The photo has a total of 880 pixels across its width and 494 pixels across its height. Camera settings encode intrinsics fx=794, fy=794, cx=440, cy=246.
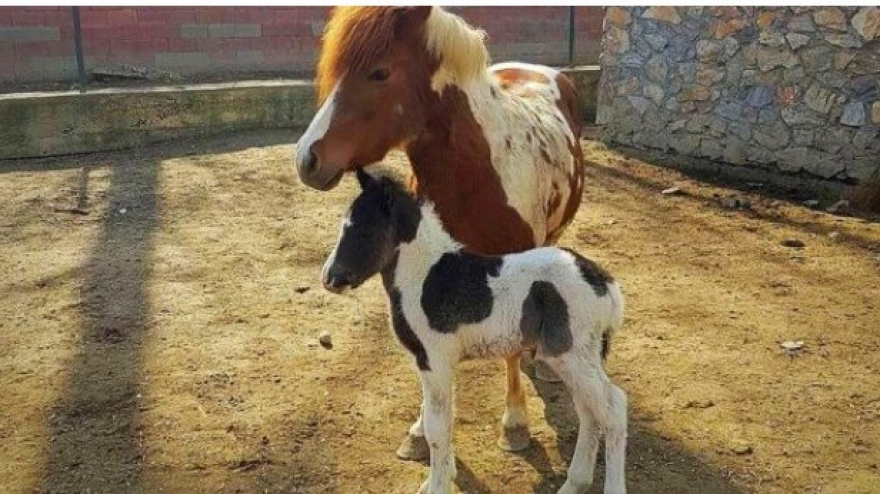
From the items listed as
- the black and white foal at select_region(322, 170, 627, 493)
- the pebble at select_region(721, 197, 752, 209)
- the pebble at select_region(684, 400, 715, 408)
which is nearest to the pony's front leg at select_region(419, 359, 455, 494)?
the black and white foal at select_region(322, 170, 627, 493)

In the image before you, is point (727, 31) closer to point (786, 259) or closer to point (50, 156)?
point (786, 259)

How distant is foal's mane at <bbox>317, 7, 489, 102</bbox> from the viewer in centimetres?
292

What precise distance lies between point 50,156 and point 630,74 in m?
6.44

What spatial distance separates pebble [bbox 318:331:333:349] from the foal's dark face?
172 cm

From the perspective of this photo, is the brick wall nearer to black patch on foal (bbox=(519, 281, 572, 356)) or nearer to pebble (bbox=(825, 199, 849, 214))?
pebble (bbox=(825, 199, 849, 214))

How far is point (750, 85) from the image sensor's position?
7953 mm

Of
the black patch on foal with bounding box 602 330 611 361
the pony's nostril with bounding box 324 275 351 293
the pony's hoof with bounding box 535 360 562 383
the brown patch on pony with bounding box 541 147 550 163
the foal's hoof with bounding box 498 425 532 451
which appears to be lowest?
the pony's hoof with bounding box 535 360 562 383

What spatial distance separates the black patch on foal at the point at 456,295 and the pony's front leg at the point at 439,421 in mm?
164

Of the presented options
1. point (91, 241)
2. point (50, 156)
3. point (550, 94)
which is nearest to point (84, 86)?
point (50, 156)

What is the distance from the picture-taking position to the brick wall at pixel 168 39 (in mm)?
9453

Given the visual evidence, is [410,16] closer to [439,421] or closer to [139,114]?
[439,421]

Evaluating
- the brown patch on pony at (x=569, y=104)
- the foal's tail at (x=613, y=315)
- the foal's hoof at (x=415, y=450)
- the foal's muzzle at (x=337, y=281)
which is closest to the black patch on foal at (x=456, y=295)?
the foal's muzzle at (x=337, y=281)

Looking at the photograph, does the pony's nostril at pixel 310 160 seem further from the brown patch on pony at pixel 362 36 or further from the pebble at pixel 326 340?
the pebble at pixel 326 340

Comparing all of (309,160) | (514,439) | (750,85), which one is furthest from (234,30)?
(514,439)
